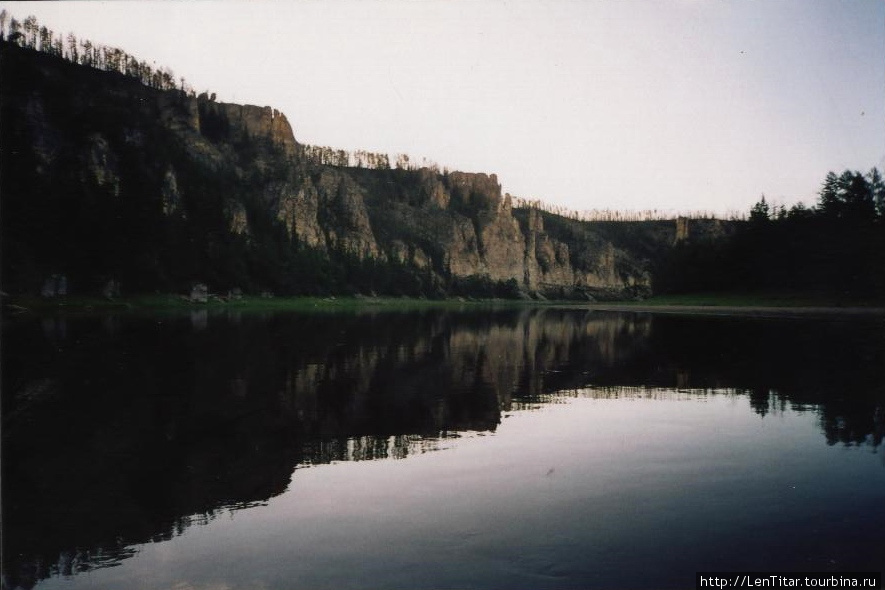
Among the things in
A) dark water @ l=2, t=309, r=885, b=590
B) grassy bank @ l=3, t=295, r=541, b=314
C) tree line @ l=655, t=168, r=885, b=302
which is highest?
tree line @ l=655, t=168, r=885, b=302

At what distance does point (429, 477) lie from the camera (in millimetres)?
11211

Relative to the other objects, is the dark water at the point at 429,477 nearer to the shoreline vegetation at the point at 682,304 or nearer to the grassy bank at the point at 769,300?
the shoreline vegetation at the point at 682,304

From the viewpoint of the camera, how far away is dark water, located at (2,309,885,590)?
7.73m

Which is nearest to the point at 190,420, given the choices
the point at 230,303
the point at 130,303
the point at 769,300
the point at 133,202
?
the point at 130,303

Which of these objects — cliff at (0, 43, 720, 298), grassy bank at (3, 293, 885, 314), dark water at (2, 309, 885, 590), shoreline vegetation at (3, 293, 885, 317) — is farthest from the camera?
cliff at (0, 43, 720, 298)

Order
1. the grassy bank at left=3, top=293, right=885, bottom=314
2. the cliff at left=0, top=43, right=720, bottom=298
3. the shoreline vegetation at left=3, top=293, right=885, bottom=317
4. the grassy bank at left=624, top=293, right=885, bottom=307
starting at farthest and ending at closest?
1. the cliff at left=0, top=43, right=720, bottom=298
2. the grassy bank at left=624, top=293, right=885, bottom=307
3. the grassy bank at left=3, top=293, right=885, bottom=314
4. the shoreline vegetation at left=3, top=293, right=885, bottom=317

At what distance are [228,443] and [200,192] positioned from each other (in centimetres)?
14236

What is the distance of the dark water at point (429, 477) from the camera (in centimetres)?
773

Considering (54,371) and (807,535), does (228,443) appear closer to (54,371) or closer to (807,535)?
(807,535)

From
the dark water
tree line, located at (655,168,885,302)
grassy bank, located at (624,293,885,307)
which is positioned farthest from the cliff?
tree line, located at (655,168,885,302)

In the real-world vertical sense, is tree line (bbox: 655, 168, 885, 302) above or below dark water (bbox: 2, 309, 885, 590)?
above

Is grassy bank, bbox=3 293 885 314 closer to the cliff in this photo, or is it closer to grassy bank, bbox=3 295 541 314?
grassy bank, bbox=3 295 541 314

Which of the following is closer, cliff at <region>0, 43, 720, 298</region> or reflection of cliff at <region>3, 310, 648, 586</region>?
reflection of cliff at <region>3, 310, 648, 586</region>

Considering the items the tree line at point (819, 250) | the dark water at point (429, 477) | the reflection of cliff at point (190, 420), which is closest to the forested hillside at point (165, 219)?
the tree line at point (819, 250)
